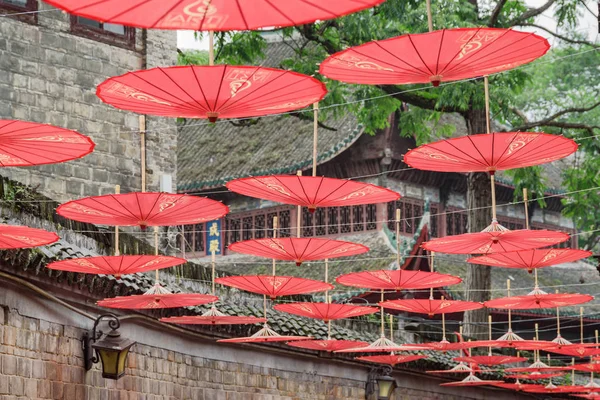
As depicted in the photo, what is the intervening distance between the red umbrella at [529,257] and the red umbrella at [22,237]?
6.54 m

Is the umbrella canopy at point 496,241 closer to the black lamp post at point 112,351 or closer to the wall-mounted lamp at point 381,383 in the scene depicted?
the black lamp post at point 112,351

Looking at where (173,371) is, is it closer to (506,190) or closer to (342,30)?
(342,30)

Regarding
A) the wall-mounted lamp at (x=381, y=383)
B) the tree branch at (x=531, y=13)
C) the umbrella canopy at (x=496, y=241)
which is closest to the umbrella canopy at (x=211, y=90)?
the umbrella canopy at (x=496, y=241)

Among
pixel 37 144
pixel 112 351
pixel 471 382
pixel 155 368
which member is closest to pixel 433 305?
pixel 155 368

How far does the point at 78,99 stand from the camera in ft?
70.5

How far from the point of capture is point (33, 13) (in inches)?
831

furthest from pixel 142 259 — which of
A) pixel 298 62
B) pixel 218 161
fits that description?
pixel 218 161

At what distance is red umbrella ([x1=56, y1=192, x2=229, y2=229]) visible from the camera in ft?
38.9

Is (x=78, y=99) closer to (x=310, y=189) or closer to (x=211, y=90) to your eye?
(x=310, y=189)

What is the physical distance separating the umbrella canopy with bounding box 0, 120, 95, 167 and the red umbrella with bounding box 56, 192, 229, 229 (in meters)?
1.15

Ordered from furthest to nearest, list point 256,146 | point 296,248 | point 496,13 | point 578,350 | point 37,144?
point 256,146, point 496,13, point 578,350, point 296,248, point 37,144

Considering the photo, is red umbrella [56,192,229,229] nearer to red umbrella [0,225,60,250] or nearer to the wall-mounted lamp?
A: red umbrella [0,225,60,250]

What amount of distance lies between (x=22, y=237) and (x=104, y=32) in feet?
37.7

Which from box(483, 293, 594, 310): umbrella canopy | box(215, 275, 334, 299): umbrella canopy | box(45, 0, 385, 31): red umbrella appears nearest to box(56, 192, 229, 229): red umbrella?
box(215, 275, 334, 299): umbrella canopy
